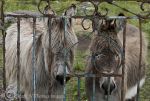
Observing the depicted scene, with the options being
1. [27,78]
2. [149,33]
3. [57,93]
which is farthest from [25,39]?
[149,33]

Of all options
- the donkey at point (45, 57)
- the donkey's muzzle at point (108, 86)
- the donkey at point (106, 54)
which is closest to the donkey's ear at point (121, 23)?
the donkey at point (106, 54)

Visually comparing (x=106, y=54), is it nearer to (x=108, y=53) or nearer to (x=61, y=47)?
(x=108, y=53)

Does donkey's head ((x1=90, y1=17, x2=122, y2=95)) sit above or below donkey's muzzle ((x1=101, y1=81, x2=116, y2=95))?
above

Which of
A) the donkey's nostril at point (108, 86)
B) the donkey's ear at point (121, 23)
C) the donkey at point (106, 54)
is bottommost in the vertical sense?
the donkey's nostril at point (108, 86)

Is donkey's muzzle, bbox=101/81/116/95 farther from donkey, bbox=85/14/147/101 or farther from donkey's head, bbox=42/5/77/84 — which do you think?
donkey's head, bbox=42/5/77/84

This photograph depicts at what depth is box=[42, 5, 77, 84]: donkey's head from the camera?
5.01m

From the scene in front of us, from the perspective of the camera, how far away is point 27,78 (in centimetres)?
600

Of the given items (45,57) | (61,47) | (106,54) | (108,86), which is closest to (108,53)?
(106,54)

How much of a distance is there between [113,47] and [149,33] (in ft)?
16.6

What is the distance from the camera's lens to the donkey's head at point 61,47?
16.4 ft

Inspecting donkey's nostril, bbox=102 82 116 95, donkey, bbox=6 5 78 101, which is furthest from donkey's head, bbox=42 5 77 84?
donkey's nostril, bbox=102 82 116 95

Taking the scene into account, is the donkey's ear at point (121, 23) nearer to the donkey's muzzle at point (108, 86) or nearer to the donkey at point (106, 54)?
the donkey at point (106, 54)

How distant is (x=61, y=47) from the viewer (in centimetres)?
516

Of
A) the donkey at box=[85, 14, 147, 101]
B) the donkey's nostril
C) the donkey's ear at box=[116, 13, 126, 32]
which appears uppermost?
the donkey's ear at box=[116, 13, 126, 32]
